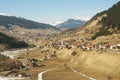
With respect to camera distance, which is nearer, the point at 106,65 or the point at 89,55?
the point at 106,65

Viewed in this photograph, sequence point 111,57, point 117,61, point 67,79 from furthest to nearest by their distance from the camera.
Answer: point 111,57 → point 117,61 → point 67,79

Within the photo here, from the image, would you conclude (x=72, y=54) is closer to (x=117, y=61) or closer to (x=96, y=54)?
(x=96, y=54)

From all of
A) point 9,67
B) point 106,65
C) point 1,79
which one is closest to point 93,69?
point 106,65

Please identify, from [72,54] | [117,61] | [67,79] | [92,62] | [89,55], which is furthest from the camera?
[72,54]

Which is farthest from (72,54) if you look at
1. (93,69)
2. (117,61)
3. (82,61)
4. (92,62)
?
(117,61)

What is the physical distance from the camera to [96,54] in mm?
154125

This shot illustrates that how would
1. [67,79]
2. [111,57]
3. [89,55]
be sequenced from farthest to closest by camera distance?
[89,55]
[111,57]
[67,79]

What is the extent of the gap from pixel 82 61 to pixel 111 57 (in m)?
32.2

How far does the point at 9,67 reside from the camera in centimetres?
16612

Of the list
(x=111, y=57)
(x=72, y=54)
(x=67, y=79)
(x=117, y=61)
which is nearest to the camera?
(x=67, y=79)

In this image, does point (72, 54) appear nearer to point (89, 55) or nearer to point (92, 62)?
point (89, 55)

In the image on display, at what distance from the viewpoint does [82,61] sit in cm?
16262

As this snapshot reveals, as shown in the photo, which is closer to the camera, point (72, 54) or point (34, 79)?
point (34, 79)

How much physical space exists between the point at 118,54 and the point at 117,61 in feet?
25.8
